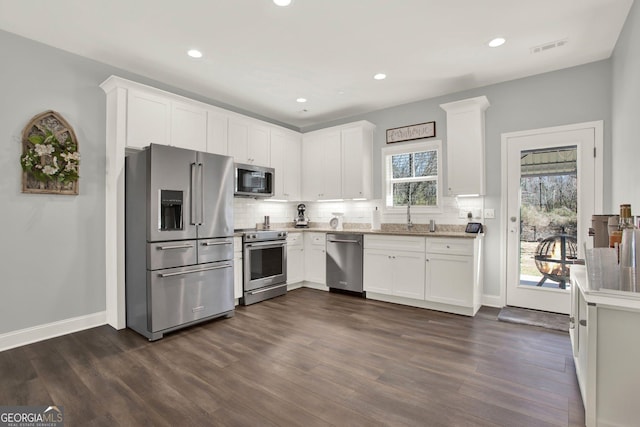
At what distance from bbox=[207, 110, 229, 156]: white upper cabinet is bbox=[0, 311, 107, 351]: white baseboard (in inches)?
Result: 90.7

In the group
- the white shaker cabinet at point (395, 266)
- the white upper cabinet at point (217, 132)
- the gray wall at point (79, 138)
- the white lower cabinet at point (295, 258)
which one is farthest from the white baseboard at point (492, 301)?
the white upper cabinet at point (217, 132)

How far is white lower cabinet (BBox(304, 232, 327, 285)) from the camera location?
15.8 ft

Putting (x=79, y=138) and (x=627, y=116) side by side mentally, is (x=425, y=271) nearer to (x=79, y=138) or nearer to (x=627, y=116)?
(x=627, y=116)

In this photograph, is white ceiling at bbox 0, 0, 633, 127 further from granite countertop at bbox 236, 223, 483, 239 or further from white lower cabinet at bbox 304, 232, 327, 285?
white lower cabinet at bbox 304, 232, 327, 285

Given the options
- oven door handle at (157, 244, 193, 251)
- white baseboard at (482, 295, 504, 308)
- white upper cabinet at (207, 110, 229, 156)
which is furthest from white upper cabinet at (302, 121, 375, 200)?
oven door handle at (157, 244, 193, 251)

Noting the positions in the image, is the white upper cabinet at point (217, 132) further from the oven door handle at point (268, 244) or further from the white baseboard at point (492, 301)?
the white baseboard at point (492, 301)

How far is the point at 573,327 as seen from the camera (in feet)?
8.13

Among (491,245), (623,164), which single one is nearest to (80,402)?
(491,245)

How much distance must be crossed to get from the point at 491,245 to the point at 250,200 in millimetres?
3499

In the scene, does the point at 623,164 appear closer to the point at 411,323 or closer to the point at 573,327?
the point at 573,327

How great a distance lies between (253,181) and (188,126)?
1.13 metres

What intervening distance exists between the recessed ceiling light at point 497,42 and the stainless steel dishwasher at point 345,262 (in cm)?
265

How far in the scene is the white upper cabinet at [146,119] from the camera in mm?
3295

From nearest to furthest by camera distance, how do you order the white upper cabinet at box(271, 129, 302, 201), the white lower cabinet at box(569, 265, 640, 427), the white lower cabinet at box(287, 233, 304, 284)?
the white lower cabinet at box(569, 265, 640, 427), the white lower cabinet at box(287, 233, 304, 284), the white upper cabinet at box(271, 129, 302, 201)
